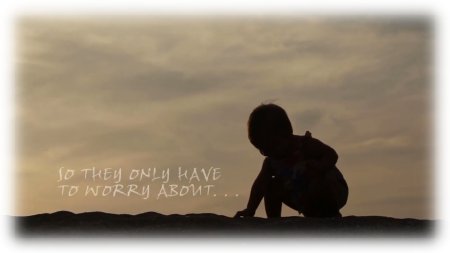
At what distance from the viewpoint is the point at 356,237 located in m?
5.22

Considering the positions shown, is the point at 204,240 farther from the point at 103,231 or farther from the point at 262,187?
the point at 262,187

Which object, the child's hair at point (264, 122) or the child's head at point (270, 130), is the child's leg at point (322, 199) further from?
the child's hair at point (264, 122)

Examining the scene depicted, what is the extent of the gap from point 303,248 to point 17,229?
1.76m

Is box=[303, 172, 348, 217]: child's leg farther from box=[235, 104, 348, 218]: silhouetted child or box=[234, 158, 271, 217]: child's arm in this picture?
box=[234, 158, 271, 217]: child's arm

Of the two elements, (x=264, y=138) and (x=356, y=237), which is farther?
(x=264, y=138)

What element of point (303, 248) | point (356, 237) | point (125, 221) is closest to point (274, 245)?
point (303, 248)

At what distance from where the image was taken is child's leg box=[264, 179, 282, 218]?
268 inches

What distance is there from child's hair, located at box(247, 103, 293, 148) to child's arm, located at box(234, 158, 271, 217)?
247 mm

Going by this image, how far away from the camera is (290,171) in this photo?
681cm

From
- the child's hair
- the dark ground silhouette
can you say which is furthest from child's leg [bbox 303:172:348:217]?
the dark ground silhouette

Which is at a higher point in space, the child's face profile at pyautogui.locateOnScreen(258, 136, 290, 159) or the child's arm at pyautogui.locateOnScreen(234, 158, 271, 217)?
the child's face profile at pyautogui.locateOnScreen(258, 136, 290, 159)

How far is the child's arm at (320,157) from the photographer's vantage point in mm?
6738

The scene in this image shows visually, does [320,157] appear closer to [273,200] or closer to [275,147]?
[275,147]

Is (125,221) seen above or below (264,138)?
below
